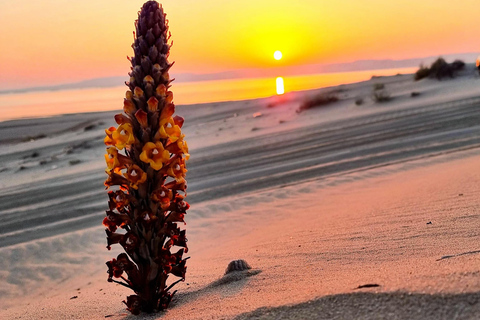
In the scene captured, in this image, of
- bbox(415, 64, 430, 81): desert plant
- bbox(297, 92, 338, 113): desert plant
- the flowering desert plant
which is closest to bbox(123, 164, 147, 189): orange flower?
the flowering desert plant

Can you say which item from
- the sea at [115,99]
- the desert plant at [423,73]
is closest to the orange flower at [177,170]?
the desert plant at [423,73]

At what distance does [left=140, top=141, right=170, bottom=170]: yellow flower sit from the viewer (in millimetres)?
2742

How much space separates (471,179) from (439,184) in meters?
0.41

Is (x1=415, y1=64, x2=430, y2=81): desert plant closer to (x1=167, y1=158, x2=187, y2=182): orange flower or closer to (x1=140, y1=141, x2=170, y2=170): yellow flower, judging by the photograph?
(x1=167, y1=158, x2=187, y2=182): orange flower

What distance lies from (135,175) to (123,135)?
0.77ft

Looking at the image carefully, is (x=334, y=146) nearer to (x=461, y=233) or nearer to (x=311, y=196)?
(x=311, y=196)

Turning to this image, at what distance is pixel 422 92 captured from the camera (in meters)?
22.3

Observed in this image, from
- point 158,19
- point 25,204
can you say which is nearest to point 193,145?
point 25,204

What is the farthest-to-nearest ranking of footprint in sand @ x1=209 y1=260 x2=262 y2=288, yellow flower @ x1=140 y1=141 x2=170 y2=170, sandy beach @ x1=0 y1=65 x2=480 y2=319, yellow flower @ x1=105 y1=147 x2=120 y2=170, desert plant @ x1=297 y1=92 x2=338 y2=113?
desert plant @ x1=297 y1=92 x2=338 y2=113
footprint in sand @ x1=209 y1=260 x2=262 y2=288
yellow flower @ x1=105 y1=147 x2=120 y2=170
yellow flower @ x1=140 y1=141 x2=170 y2=170
sandy beach @ x1=0 y1=65 x2=480 y2=319

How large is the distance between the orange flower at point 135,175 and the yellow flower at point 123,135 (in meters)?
0.14

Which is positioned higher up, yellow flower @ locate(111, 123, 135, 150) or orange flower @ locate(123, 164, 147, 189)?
yellow flower @ locate(111, 123, 135, 150)

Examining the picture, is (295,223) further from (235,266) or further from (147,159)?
(147,159)

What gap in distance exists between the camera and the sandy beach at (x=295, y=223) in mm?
2396

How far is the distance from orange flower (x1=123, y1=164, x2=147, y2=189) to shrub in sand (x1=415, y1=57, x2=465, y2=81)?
25629mm
